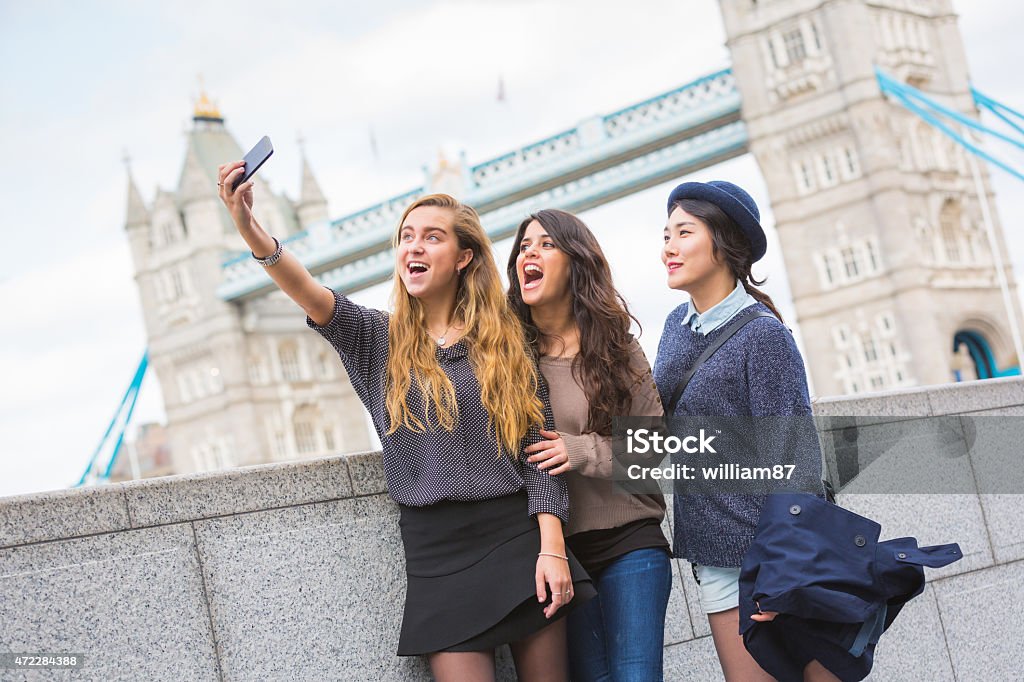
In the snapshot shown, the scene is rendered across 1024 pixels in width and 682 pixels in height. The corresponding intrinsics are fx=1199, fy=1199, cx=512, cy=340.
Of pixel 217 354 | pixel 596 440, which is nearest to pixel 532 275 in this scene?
pixel 596 440

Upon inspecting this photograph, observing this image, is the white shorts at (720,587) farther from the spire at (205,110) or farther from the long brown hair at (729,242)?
the spire at (205,110)

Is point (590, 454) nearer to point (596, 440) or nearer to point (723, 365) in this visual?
point (596, 440)

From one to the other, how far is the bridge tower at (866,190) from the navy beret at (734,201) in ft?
74.7

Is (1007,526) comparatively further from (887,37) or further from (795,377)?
(887,37)

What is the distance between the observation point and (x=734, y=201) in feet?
6.50

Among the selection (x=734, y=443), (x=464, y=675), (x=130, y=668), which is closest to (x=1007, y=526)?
(x=734, y=443)

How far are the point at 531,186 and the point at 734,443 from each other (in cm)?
2441

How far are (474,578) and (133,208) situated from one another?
3950 cm

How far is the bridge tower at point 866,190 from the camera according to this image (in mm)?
24297

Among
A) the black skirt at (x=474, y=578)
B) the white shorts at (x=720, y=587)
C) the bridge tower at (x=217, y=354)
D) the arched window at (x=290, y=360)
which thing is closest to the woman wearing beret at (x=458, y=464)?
the black skirt at (x=474, y=578)

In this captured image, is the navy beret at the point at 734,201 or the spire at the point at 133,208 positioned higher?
the spire at the point at 133,208

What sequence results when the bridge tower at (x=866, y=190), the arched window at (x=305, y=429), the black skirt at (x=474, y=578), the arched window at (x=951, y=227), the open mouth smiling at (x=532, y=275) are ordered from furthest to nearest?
1. the arched window at (x=305, y=429)
2. the arched window at (x=951, y=227)
3. the bridge tower at (x=866, y=190)
4. the open mouth smiling at (x=532, y=275)
5. the black skirt at (x=474, y=578)

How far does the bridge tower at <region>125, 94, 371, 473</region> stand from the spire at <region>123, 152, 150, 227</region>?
33 mm

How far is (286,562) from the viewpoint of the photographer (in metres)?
2.22
